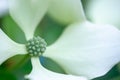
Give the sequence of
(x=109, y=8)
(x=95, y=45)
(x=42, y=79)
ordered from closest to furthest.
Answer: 1. (x=42, y=79)
2. (x=95, y=45)
3. (x=109, y=8)

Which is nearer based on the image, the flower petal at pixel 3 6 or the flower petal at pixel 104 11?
the flower petal at pixel 3 6

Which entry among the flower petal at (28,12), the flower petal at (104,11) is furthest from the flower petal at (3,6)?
the flower petal at (104,11)

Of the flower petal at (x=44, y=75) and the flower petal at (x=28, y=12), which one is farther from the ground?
the flower petal at (x=28, y=12)

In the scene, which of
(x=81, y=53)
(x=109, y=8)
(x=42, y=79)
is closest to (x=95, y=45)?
(x=81, y=53)

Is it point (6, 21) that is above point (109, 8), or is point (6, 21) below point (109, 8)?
above

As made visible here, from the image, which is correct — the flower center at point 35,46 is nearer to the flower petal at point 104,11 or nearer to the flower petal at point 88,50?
the flower petal at point 88,50

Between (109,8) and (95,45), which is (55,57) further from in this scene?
(109,8)

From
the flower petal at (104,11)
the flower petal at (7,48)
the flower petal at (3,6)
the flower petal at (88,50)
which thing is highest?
the flower petal at (3,6)

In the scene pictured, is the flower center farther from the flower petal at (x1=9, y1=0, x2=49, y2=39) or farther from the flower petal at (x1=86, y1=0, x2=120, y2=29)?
the flower petal at (x1=86, y1=0, x2=120, y2=29)
